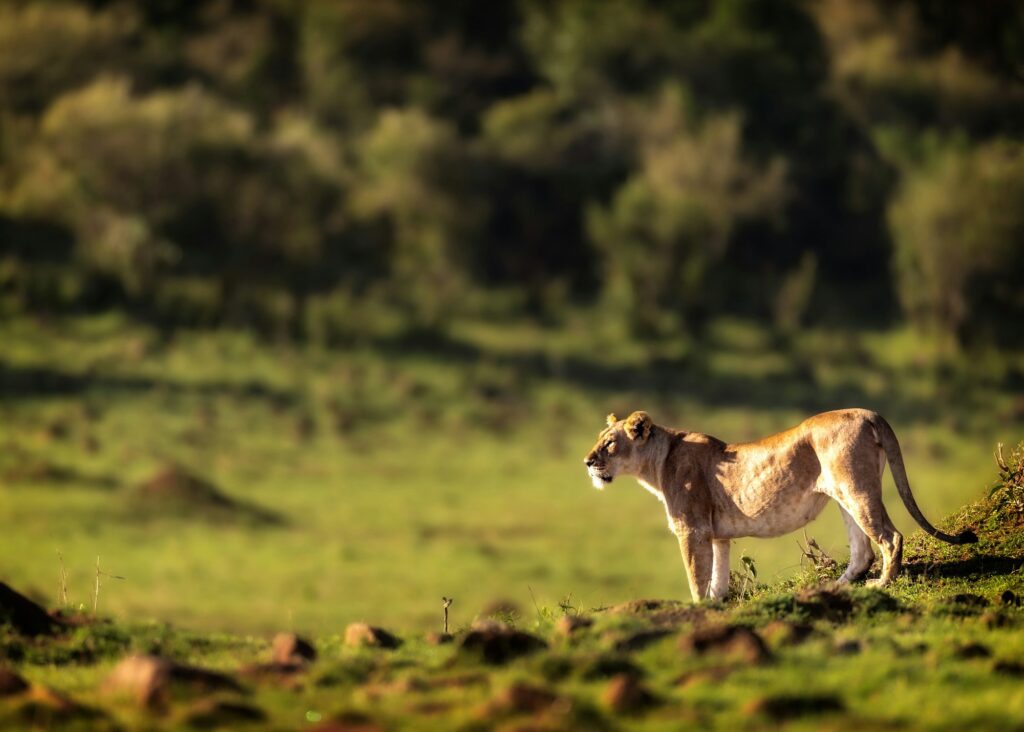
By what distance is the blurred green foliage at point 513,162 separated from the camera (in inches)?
2547

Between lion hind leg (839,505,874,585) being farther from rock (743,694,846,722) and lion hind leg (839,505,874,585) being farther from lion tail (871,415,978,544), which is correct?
rock (743,694,846,722)

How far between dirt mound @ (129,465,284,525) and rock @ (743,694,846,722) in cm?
3212

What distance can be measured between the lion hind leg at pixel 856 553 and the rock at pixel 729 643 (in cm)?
282

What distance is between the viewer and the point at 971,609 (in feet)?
38.1

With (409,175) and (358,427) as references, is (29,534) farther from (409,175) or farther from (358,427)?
(409,175)

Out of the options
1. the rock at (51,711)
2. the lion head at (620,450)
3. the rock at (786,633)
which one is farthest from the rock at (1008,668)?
the rock at (51,711)

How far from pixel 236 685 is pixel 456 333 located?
172 ft

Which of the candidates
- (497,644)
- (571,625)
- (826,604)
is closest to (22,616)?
(497,644)

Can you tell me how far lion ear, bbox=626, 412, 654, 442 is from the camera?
1334cm

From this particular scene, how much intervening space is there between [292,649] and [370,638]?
40.8 inches

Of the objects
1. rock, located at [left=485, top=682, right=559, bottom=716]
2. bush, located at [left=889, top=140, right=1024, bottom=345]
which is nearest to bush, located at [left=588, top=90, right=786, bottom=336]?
bush, located at [left=889, top=140, right=1024, bottom=345]

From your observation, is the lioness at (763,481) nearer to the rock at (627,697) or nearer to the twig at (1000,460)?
the twig at (1000,460)

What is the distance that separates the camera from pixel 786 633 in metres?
10.5

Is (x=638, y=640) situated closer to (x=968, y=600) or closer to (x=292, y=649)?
(x=292, y=649)
